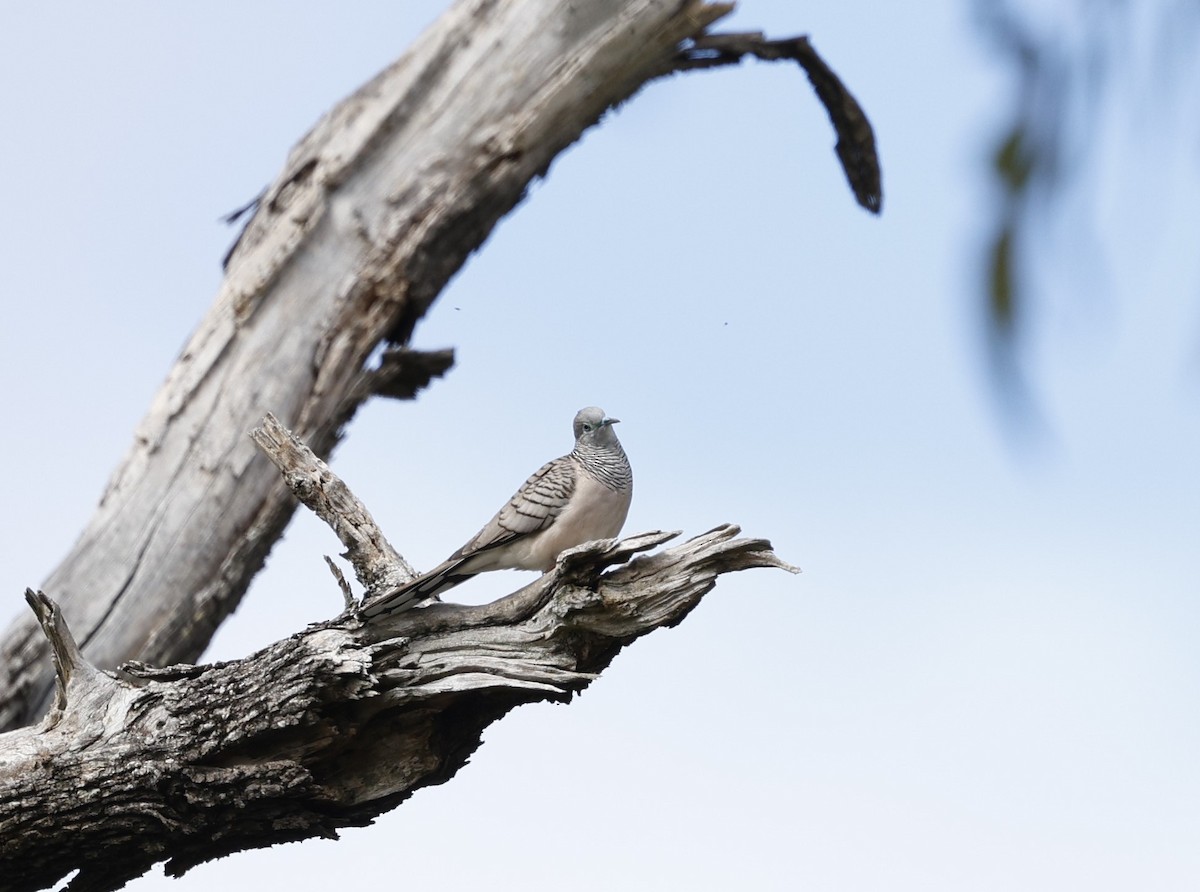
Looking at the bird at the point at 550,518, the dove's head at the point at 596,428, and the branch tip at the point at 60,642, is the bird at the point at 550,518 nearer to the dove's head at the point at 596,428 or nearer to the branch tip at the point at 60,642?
the dove's head at the point at 596,428

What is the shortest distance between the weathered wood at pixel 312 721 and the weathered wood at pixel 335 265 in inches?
117

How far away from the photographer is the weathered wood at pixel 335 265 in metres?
7.62

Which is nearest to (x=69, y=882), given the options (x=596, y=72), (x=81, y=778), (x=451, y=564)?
(x=81, y=778)

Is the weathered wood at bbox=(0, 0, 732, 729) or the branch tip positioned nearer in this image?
the branch tip

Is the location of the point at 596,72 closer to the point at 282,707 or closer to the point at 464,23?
the point at 464,23

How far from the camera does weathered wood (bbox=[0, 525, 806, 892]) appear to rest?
14.0ft

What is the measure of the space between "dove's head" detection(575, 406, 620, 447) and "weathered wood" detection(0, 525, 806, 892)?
1158 millimetres

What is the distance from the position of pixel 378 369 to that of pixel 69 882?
3.93 meters

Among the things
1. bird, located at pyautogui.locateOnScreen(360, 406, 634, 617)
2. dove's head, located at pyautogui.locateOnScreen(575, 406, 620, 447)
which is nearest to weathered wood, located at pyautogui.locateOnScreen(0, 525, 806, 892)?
bird, located at pyautogui.locateOnScreen(360, 406, 634, 617)

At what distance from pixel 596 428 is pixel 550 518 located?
1.88ft

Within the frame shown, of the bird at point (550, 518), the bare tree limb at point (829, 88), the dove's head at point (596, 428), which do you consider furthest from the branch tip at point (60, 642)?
the bare tree limb at point (829, 88)

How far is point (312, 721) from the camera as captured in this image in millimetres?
4289

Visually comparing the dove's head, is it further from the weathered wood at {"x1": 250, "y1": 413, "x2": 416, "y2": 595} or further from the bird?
the weathered wood at {"x1": 250, "y1": 413, "x2": 416, "y2": 595}

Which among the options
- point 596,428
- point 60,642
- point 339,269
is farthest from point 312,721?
point 339,269
